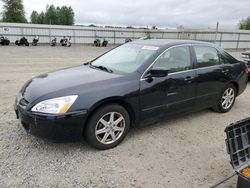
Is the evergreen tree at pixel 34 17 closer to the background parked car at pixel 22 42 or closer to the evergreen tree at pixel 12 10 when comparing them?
the evergreen tree at pixel 12 10

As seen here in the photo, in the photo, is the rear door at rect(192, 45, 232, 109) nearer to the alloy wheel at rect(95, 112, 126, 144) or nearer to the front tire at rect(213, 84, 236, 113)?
the front tire at rect(213, 84, 236, 113)

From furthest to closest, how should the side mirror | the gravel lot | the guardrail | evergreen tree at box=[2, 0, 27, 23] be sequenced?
evergreen tree at box=[2, 0, 27, 23] → the guardrail → the side mirror → the gravel lot

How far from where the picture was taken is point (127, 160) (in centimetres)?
326

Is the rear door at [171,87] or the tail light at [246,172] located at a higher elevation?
the rear door at [171,87]

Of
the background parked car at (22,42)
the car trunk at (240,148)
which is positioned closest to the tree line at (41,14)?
the background parked car at (22,42)

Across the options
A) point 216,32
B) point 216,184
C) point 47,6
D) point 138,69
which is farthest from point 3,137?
point 47,6

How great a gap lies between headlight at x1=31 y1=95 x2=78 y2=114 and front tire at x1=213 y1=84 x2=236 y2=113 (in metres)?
3.17

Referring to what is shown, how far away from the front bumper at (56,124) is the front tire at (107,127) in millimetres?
164

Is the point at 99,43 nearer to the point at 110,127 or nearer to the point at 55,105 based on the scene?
the point at 110,127

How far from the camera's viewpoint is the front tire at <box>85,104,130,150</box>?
130 inches

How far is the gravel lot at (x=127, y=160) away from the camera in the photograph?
2837 mm

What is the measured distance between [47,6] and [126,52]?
102m

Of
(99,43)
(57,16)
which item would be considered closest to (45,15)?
(57,16)

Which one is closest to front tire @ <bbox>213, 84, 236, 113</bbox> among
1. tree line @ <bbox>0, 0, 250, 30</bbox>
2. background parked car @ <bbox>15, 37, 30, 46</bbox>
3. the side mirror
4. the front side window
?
the front side window
